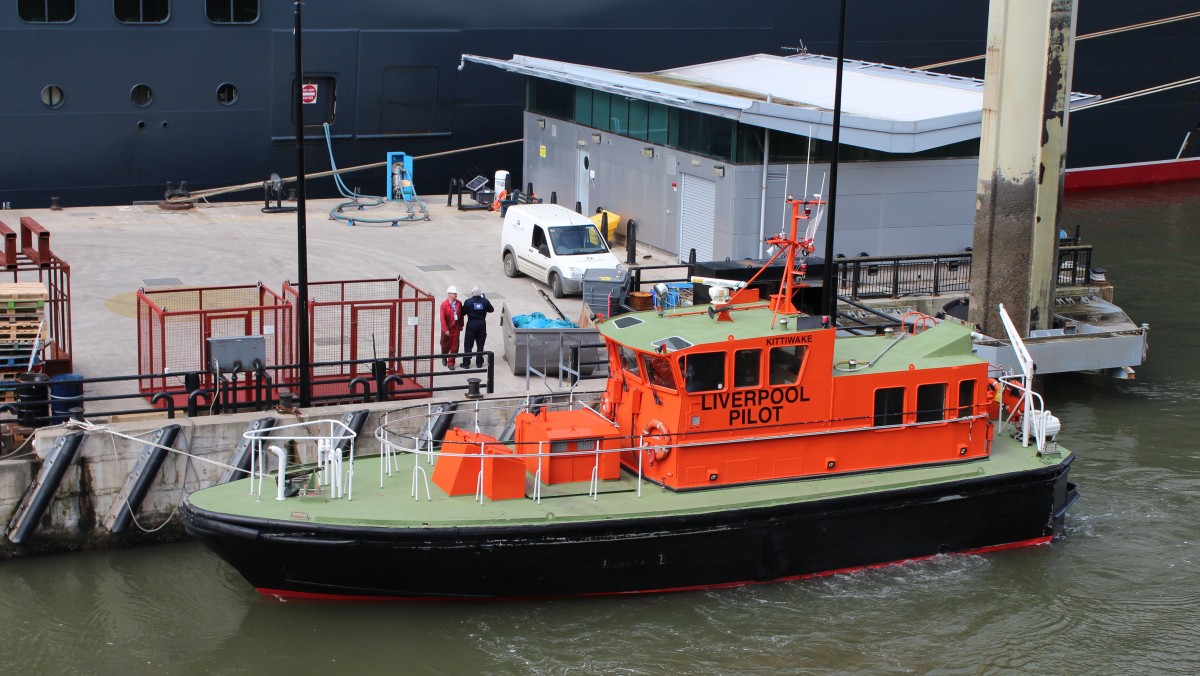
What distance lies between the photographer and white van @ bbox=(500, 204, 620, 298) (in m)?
25.2

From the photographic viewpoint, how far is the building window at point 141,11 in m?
31.6

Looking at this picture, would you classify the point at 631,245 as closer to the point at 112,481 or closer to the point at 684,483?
the point at 684,483

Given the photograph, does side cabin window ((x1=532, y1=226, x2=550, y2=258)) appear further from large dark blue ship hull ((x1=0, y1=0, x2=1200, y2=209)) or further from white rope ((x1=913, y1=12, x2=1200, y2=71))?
white rope ((x1=913, y1=12, x2=1200, y2=71))

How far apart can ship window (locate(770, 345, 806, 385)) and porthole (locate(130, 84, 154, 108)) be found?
22022mm

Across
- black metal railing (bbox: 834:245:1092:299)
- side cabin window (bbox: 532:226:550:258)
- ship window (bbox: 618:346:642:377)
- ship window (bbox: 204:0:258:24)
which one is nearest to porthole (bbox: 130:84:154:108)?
ship window (bbox: 204:0:258:24)

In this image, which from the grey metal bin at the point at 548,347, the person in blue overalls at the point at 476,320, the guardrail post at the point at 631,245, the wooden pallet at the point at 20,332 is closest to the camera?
the wooden pallet at the point at 20,332

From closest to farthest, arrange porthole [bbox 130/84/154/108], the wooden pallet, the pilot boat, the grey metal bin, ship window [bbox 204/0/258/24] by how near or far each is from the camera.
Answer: the pilot boat
the wooden pallet
the grey metal bin
porthole [bbox 130/84/154/108]
ship window [bbox 204/0/258/24]

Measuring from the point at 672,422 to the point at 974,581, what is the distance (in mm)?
4307

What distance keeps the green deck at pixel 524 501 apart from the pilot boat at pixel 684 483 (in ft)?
0.09

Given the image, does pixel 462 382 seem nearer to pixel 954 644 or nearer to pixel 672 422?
pixel 672 422

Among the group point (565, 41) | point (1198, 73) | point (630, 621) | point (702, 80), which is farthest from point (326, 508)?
point (1198, 73)

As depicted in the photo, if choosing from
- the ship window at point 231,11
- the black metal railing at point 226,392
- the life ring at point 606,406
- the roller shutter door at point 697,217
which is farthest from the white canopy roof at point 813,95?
the life ring at point 606,406

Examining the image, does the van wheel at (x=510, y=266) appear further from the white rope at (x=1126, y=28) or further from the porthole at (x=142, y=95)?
the white rope at (x=1126, y=28)

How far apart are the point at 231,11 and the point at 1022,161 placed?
19565 mm
